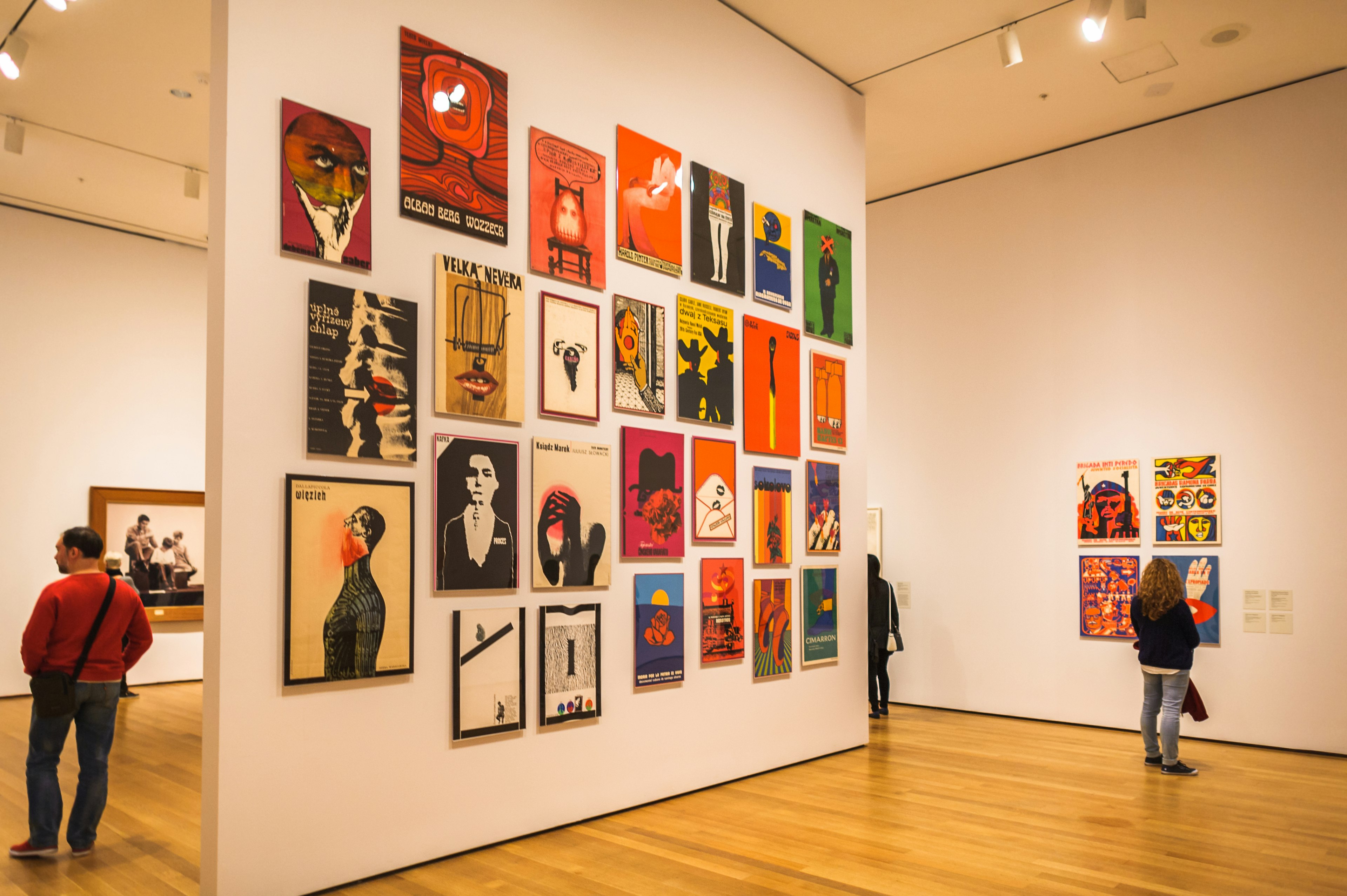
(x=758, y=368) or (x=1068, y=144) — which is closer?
(x=758, y=368)

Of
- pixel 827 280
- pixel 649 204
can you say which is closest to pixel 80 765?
pixel 649 204

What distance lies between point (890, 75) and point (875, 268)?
9.87 ft

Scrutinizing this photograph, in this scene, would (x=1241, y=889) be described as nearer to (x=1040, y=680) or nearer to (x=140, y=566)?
(x=1040, y=680)

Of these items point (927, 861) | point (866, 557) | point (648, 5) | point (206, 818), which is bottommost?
point (927, 861)

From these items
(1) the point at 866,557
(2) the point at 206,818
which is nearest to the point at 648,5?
(1) the point at 866,557

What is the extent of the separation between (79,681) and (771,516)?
4513 mm

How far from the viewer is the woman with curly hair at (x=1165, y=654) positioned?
708 centimetres

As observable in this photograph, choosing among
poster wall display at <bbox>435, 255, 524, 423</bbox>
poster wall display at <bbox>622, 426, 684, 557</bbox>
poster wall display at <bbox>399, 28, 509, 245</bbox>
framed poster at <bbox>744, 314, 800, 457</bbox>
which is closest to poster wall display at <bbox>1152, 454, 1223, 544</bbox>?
framed poster at <bbox>744, 314, 800, 457</bbox>

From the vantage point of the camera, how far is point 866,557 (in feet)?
26.9

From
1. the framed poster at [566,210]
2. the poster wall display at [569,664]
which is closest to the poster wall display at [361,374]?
the framed poster at [566,210]

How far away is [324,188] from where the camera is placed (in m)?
4.62

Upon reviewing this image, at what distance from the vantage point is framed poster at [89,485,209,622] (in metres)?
11.9

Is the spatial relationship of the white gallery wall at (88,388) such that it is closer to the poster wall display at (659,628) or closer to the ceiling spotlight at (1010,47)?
the poster wall display at (659,628)

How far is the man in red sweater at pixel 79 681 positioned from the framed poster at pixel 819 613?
450cm
